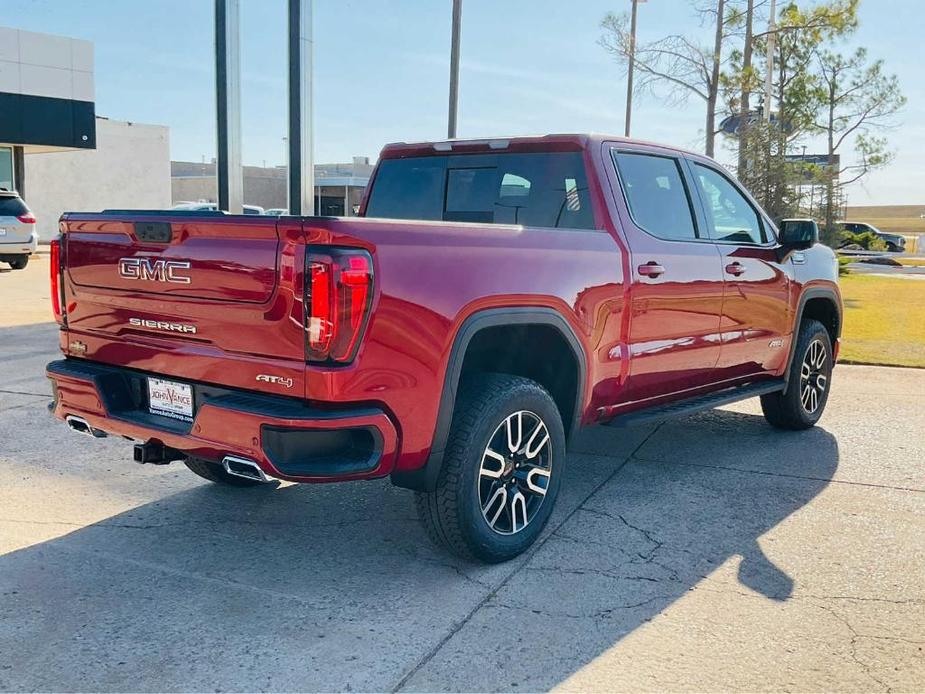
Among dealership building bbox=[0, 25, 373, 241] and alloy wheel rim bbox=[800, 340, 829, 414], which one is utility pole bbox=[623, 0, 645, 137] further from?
alloy wheel rim bbox=[800, 340, 829, 414]

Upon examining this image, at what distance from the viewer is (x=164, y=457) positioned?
13.0ft

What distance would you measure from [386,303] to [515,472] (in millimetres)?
1182

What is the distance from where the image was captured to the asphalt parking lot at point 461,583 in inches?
126

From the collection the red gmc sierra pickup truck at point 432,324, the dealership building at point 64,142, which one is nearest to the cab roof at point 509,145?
the red gmc sierra pickup truck at point 432,324

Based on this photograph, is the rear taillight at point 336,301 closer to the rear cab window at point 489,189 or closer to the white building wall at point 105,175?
the rear cab window at point 489,189

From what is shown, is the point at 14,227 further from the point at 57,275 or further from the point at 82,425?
the point at 82,425

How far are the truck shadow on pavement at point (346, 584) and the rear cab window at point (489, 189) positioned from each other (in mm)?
1579

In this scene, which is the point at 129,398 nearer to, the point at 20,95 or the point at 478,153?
the point at 478,153

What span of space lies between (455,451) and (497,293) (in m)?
0.67

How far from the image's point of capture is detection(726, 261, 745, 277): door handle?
5570 millimetres

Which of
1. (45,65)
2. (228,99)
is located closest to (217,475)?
(228,99)

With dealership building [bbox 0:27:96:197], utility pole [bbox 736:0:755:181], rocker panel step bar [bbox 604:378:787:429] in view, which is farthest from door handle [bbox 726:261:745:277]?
dealership building [bbox 0:27:96:197]

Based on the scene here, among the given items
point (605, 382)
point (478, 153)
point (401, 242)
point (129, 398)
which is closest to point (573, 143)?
point (478, 153)

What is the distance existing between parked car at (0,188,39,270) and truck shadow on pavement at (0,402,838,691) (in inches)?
638
